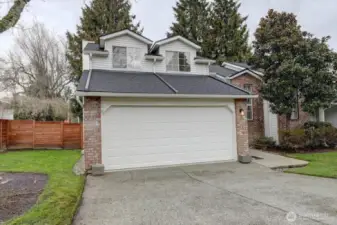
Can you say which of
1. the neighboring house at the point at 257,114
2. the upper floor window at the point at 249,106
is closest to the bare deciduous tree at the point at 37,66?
the neighboring house at the point at 257,114

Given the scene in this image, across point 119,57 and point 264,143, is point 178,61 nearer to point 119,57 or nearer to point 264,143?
point 119,57

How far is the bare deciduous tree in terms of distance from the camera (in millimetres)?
23672

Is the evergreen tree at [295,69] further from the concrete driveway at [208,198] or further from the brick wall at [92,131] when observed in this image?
the brick wall at [92,131]

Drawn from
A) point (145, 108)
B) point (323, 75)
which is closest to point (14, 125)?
point (145, 108)

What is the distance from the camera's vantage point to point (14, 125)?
14.5 metres

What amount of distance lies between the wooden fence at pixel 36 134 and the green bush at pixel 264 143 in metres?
10.8

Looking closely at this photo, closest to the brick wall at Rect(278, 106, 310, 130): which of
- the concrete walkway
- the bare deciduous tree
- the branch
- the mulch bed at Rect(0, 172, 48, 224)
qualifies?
the concrete walkway

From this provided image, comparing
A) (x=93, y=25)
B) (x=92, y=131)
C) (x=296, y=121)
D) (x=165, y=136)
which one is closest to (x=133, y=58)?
(x=165, y=136)

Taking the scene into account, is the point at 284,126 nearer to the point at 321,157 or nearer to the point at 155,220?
the point at 321,157

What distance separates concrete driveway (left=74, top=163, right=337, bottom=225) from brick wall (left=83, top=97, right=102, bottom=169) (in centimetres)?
81

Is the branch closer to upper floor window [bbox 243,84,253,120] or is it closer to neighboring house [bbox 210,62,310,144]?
neighboring house [bbox 210,62,310,144]

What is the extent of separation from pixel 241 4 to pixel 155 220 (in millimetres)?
27715

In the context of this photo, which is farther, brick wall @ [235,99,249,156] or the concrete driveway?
brick wall @ [235,99,249,156]

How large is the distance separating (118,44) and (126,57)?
666 millimetres
